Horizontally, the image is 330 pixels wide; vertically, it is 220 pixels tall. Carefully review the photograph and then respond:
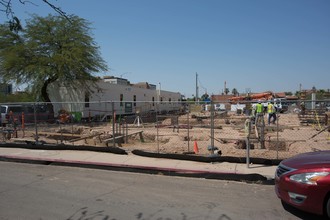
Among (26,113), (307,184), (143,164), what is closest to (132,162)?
(143,164)

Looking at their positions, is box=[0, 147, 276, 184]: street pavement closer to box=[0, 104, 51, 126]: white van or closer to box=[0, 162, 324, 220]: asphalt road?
box=[0, 162, 324, 220]: asphalt road

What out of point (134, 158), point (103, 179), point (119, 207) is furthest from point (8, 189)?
point (134, 158)

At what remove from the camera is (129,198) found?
6996 mm

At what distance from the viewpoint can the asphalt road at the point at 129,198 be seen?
590 cm

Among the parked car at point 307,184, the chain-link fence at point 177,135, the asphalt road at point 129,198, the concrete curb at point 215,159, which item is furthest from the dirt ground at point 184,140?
the parked car at point 307,184

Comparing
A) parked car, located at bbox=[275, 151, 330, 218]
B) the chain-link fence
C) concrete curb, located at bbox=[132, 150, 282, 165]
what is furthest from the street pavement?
parked car, located at bbox=[275, 151, 330, 218]

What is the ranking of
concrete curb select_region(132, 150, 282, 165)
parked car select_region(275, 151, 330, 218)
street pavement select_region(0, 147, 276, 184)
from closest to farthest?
parked car select_region(275, 151, 330, 218)
street pavement select_region(0, 147, 276, 184)
concrete curb select_region(132, 150, 282, 165)

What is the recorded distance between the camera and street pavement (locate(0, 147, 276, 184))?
29.5ft

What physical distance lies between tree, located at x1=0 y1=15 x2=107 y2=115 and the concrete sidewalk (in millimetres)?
19393

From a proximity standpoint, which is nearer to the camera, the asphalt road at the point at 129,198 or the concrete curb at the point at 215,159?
the asphalt road at the point at 129,198

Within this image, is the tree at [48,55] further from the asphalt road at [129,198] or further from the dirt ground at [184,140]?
the asphalt road at [129,198]

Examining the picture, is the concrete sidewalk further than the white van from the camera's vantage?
No

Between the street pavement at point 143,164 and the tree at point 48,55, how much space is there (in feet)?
64.7

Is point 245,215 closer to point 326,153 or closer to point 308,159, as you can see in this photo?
point 308,159
